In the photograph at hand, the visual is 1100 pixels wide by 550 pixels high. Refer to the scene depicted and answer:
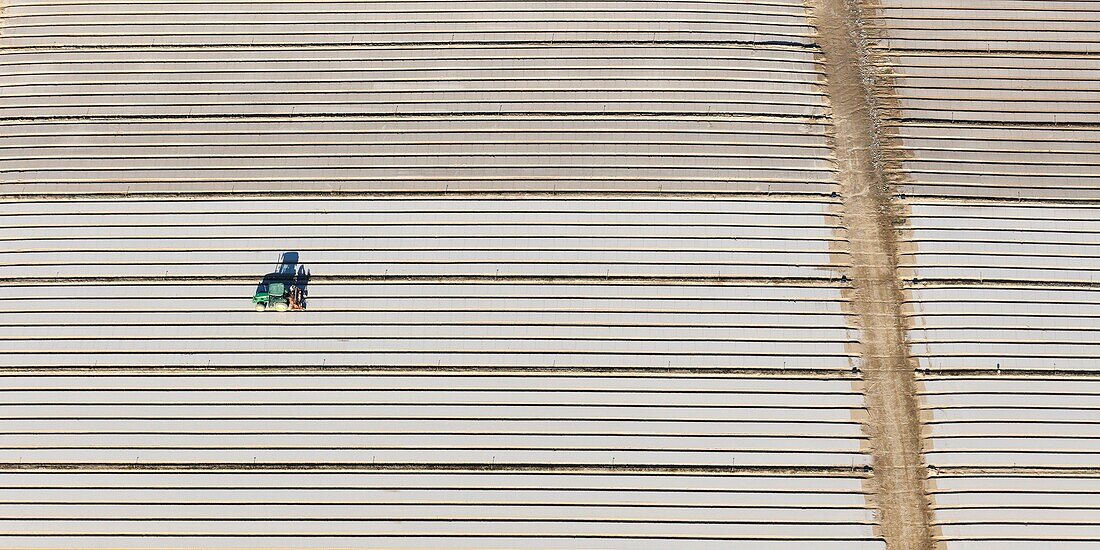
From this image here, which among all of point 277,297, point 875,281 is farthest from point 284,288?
point 875,281

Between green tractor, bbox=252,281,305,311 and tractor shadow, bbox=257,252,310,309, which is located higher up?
tractor shadow, bbox=257,252,310,309

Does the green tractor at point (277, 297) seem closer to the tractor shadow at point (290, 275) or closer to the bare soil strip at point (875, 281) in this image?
the tractor shadow at point (290, 275)

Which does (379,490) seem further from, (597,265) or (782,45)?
(782,45)

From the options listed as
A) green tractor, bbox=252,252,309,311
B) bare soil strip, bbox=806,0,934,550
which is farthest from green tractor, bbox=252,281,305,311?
bare soil strip, bbox=806,0,934,550

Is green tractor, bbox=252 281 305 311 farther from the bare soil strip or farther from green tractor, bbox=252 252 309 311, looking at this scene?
the bare soil strip

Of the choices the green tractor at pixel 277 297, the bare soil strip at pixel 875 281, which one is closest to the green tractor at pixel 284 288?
the green tractor at pixel 277 297

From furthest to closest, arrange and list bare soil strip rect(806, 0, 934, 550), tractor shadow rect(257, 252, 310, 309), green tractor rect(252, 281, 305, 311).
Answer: tractor shadow rect(257, 252, 310, 309) → green tractor rect(252, 281, 305, 311) → bare soil strip rect(806, 0, 934, 550)

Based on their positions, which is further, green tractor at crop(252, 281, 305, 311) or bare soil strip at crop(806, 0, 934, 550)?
green tractor at crop(252, 281, 305, 311)

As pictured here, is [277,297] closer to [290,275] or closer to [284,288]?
[284,288]
